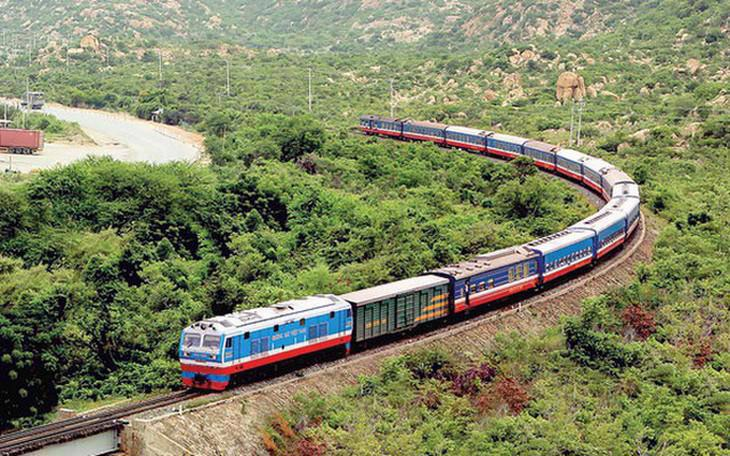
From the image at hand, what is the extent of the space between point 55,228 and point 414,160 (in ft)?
110

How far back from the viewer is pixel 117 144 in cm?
8525

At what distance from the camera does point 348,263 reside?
5244 cm

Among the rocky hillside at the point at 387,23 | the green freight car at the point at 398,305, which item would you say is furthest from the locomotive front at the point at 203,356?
the rocky hillside at the point at 387,23

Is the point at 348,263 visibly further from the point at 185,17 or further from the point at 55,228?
the point at 185,17

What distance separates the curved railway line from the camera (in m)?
29.0

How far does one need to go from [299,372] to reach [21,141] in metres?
51.0

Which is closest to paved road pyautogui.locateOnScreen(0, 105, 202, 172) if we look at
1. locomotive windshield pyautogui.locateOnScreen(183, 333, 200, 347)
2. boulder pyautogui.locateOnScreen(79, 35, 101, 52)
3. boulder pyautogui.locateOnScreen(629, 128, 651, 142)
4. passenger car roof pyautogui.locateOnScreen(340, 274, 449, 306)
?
passenger car roof pyautogui.locateOnScreen(340, 274, 449, 306)

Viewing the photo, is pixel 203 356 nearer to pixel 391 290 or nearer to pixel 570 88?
pixel 391 290

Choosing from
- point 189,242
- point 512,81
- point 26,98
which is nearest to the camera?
point 189,242

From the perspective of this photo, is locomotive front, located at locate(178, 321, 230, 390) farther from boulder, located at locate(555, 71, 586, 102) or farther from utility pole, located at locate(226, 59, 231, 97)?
boulder, located at locate(555, 71, 586, 102)

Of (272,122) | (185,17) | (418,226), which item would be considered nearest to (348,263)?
(418,226)

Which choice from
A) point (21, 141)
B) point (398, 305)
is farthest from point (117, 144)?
point (398, 305)

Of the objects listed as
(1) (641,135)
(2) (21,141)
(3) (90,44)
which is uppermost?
(3) (90,44)

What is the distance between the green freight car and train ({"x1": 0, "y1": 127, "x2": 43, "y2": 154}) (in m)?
46.6
